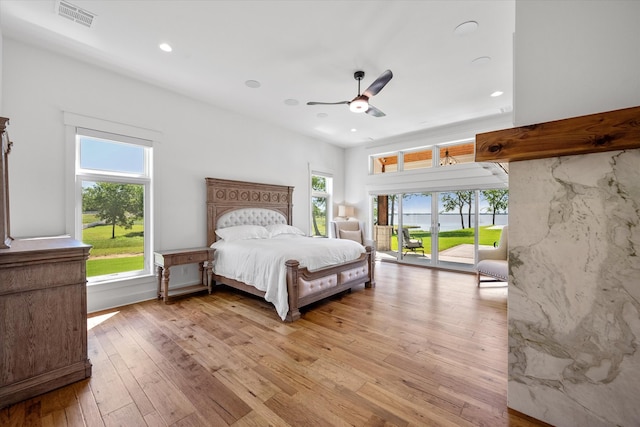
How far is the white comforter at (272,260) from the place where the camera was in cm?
306

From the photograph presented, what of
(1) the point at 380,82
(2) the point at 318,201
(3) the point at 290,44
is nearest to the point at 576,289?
(1) the point at 380,82

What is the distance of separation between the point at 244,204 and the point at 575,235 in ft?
15.0

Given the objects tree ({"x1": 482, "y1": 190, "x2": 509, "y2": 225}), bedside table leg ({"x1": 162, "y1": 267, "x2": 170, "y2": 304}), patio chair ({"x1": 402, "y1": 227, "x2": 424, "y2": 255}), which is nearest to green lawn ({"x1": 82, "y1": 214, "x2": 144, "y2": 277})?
bedside table leg ({"x1": 162, "y1": 267, "x2": 170, "y2": 304})

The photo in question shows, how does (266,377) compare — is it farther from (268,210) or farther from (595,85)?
(268,210)

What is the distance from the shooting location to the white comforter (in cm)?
306

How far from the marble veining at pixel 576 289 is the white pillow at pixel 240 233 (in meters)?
3.73

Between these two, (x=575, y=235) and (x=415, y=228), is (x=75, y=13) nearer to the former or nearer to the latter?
(x=575, y=235)

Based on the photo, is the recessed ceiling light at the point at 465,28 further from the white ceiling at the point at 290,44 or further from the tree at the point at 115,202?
the tree at the point at 115,202

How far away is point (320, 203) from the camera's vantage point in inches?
280

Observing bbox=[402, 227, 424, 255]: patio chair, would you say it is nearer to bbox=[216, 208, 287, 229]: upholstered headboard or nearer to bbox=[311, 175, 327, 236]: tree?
bbox=[311, 175, 327, 236]: tree

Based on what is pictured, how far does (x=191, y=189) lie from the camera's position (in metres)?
4.27

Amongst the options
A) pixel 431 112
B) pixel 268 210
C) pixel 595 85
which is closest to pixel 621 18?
pixel 595 85

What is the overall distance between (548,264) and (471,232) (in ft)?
15.2

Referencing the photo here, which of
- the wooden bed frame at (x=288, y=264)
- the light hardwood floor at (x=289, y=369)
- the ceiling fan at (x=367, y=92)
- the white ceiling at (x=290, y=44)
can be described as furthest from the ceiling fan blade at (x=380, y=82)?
the light hardwood floor at (x=289, y=369)
